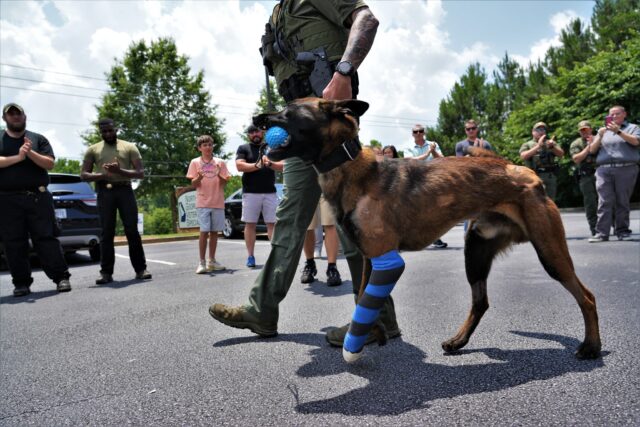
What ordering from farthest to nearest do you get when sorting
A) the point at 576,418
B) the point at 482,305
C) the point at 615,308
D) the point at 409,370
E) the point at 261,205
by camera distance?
the point at 261,205
the point at 615,308
the point at 482,305
the point at 409,370
the point at 576,418

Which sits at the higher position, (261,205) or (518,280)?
(261,205)

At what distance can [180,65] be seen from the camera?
27016 mm

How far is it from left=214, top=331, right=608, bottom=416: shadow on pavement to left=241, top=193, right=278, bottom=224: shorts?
4.25 metres

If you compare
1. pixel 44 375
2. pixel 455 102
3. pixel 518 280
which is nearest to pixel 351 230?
pixel 44 375

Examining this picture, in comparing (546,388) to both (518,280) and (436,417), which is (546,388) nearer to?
(436,417)

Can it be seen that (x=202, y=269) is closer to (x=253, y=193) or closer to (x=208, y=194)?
(x=208, y=194)

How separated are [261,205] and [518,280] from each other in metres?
3.85

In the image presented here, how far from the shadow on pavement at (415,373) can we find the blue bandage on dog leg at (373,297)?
22cm

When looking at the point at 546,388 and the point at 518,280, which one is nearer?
the point at 546,388

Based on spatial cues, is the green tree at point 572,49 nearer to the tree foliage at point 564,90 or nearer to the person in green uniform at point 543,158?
the tree foliage at point 564,90

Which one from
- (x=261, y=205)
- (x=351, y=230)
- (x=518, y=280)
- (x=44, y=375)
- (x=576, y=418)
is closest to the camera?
(x=576, y=418)

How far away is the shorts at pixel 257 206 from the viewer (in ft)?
22.3

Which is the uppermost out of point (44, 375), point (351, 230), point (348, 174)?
point (348, 174)

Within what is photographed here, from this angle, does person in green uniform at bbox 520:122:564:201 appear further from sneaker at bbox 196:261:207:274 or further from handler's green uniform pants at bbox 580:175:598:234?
sneaker at bbox 196:261:207:274
